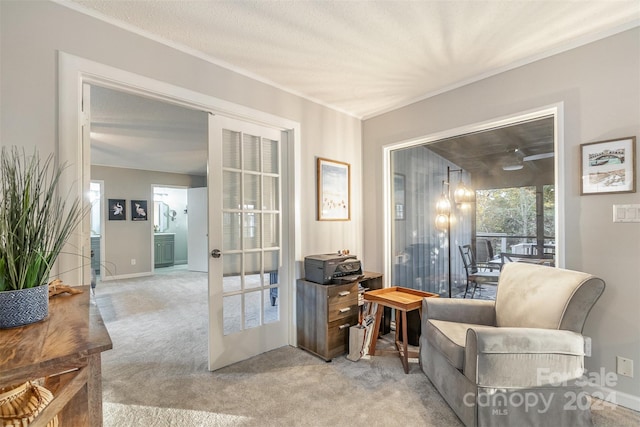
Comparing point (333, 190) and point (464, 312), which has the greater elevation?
point (333, 190)

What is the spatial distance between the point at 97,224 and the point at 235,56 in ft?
18.1

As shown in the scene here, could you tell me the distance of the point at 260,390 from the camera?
2145mm

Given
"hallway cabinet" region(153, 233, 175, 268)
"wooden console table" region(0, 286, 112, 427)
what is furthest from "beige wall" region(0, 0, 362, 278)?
"hallway cabinet" region(153, 233, 175, 268)

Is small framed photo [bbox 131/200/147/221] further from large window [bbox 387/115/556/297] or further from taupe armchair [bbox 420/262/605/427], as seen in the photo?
taupe armchair [bbox 420/262/605/427]

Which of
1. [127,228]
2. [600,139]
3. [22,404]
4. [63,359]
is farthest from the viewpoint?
[127,228]

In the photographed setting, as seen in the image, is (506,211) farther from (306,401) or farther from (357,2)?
(306,401)

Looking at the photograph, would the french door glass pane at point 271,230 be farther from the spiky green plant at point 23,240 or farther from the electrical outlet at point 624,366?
the electrical outlet at point 624,366

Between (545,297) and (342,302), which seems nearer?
(545,297)

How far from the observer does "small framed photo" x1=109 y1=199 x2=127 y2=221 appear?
6203mm

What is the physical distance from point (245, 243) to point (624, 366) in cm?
280

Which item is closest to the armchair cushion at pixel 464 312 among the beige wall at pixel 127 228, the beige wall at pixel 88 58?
the beige wall at pixel 88 58

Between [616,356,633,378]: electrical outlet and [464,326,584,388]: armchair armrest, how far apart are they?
0.61 m

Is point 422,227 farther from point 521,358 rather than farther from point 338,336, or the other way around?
point 521,358

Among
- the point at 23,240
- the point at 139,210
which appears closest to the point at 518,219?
the point at 23,240
